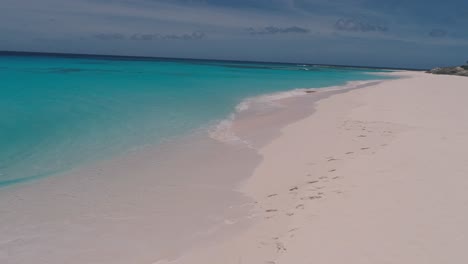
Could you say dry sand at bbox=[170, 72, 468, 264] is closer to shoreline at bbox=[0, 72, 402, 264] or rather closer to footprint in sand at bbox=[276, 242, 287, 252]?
footprint in sand at bbox=[276, 242, 287, 252]

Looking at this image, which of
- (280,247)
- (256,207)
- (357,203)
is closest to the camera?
(280,247)

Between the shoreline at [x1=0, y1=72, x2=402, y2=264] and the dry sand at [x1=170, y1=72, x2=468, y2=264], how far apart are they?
0.32 meters

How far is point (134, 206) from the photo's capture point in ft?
17.6

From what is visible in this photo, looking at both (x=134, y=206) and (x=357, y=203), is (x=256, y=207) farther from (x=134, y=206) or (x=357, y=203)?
(x=134, y=206)

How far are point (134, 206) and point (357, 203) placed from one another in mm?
3000

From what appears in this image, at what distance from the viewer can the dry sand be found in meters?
3.71

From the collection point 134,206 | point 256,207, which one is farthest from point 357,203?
point 134,206

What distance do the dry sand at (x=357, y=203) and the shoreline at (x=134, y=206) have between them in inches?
12.5

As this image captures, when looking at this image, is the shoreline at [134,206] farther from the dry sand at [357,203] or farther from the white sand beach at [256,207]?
the dry sand at [357,203]

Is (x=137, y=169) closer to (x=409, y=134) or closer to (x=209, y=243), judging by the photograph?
(x=209, y=243)

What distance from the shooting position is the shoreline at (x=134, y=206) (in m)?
4.34

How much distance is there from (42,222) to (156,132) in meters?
6.39

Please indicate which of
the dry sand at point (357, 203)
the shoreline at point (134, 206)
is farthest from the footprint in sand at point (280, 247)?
the shoreline at point (134, 206)

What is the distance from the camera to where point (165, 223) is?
4.83 meters
